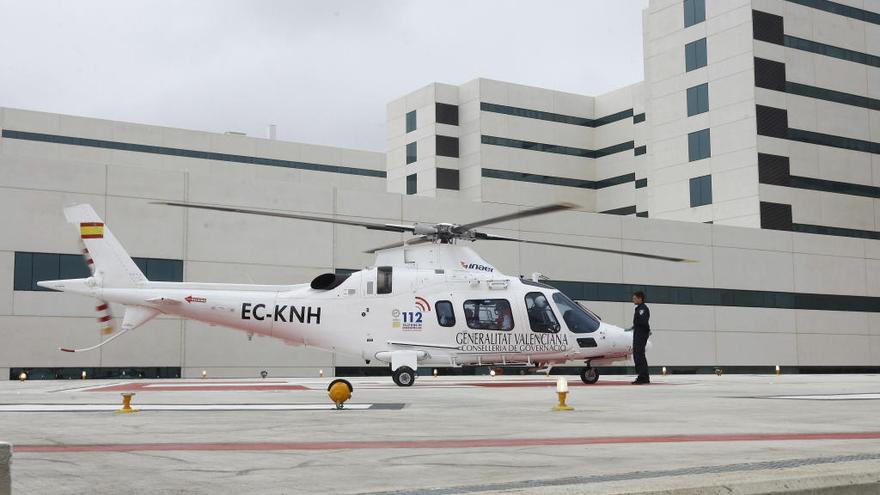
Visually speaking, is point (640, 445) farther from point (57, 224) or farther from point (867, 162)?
point (867, 162)

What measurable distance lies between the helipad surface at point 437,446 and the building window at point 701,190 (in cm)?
4362

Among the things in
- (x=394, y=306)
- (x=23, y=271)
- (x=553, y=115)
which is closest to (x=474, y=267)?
(x=394, y=306)

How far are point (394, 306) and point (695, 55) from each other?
Result: 137 feet

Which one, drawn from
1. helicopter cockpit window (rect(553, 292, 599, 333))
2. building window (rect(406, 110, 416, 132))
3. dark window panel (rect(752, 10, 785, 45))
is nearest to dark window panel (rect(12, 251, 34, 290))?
helicopter cockpit window (rect(553, 292, 599, 333))

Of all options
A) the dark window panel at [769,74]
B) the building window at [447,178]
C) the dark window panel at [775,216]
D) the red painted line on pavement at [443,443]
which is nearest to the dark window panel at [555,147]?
the building window at [447,178]

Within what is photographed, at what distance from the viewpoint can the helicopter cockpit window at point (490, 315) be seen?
72.5 ft

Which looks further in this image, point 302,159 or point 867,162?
point 302,159

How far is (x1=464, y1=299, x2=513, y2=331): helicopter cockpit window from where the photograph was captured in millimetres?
22094

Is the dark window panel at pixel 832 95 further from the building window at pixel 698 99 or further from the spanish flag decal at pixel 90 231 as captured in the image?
the spanish flag decal at pixel 90 231

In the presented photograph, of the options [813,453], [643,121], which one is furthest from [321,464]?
[643,121]

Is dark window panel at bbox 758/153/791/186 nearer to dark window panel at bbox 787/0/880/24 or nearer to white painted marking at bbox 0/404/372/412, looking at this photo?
dark window panel at bbox 787/0/880/24

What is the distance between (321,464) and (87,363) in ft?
103

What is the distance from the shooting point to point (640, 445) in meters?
7.90

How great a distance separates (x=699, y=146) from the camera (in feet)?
186
